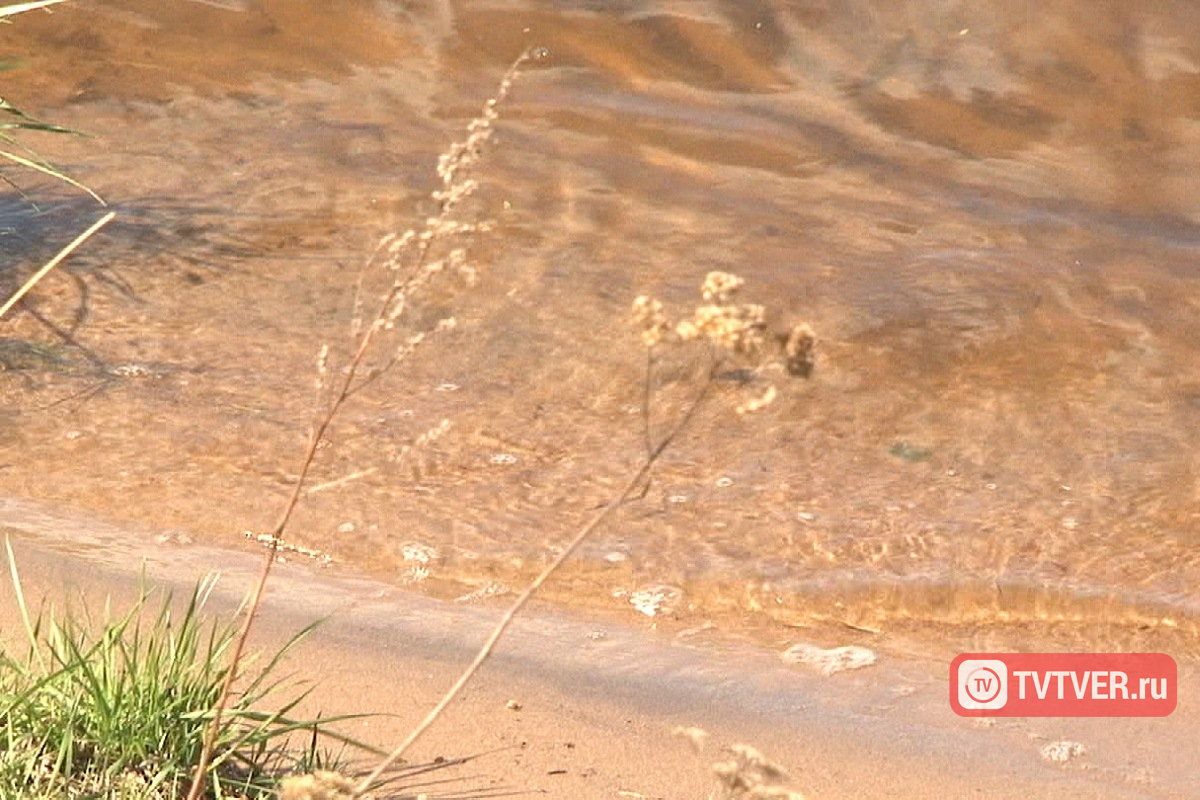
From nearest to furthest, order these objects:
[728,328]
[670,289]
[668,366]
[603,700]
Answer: [728,328]
[603,700]
[668,366]
[670,289]

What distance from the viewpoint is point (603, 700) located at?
3.30 m

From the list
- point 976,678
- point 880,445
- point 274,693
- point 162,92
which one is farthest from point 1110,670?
point 162,92

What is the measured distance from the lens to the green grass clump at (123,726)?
91.9 inches

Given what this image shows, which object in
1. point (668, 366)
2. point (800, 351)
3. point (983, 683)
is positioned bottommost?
point (983, 683)

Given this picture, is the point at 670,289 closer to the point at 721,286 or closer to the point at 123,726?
the point at 123,726

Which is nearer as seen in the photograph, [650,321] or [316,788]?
[650,321]

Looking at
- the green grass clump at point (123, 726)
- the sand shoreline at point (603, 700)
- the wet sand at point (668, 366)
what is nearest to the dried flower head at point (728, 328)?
the wet sand at point (668, 366)

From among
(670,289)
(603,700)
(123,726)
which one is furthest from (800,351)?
(670,289)

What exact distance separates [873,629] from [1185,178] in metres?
4.20

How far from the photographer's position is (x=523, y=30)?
8.48 m

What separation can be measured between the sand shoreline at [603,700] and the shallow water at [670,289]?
→ 31 cm

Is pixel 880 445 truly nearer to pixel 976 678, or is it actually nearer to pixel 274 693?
pixel 976 678

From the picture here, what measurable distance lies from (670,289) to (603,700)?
9.55 ft

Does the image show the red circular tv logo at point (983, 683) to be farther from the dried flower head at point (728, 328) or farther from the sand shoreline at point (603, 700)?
the dried flower head at point (728, 328)
